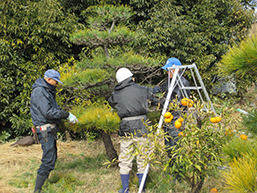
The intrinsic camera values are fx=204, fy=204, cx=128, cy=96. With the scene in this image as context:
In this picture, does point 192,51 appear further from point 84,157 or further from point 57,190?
point 57,190

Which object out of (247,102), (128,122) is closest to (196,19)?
(247,102)

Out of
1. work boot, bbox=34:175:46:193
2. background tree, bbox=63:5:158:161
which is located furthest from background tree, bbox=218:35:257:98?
work boot, bbox=34:175:46:193

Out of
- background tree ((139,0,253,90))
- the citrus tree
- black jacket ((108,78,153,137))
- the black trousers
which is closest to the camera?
the citrus tree

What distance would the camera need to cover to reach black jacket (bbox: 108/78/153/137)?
2445mm

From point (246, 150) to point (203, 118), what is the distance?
67 centimetres

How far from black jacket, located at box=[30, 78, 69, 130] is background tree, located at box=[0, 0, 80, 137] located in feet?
8.60

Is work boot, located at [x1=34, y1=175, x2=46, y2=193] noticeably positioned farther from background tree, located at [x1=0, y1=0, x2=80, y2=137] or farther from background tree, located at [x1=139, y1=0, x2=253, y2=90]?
background tree, located at [x1=139, y1=0, x2=253, y2=90]

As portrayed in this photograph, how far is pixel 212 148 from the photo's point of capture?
185 cm

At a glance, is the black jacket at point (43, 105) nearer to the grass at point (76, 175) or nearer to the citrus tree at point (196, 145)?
the grass at point (76, 175)

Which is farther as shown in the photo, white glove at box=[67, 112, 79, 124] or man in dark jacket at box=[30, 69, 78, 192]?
white glove at box=[67, 112, 79, 124]

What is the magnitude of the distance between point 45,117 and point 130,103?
1.07 m

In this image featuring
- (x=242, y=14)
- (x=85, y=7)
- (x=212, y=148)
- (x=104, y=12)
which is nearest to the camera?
(x=212, y=148)

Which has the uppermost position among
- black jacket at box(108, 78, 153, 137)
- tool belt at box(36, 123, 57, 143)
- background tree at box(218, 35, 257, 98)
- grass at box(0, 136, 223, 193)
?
background tree at box(218, 35, 257, 98)

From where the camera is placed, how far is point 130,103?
2441mm
